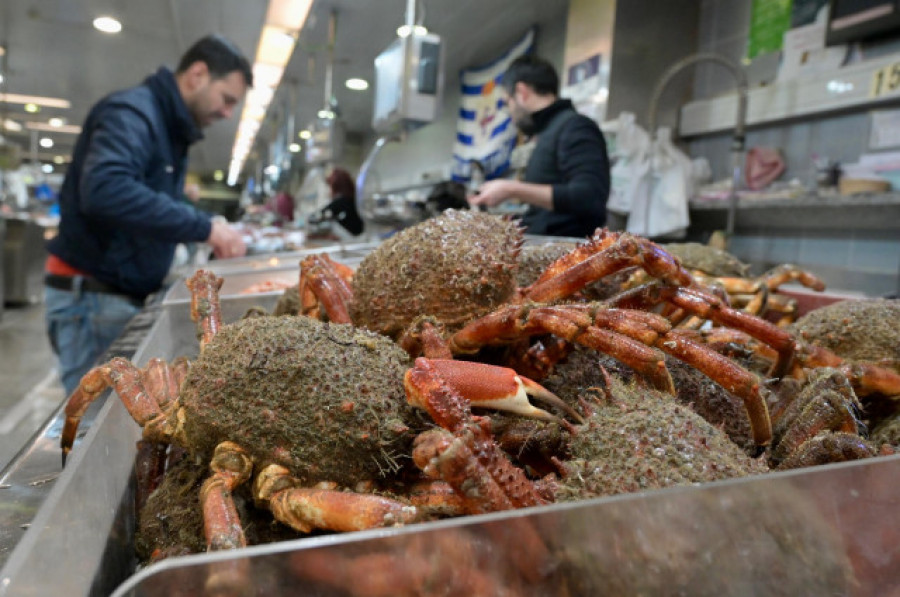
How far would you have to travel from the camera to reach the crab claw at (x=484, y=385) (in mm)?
553

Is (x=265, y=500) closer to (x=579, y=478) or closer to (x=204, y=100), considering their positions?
(x=579, y=478)

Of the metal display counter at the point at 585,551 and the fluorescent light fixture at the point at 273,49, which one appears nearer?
the metal display counter at the point at 585,551

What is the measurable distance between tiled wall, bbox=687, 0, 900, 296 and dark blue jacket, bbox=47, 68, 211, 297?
2.76 m

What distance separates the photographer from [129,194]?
71.2 inches

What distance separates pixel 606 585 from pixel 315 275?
26.8 inches

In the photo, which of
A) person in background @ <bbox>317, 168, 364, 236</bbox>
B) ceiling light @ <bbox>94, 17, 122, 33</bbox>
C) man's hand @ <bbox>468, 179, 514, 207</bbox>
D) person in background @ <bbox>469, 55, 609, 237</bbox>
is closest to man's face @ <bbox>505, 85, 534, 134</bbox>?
person in background @ <bbox>469, 55, 609, 237</bbox>

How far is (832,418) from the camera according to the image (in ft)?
2.07

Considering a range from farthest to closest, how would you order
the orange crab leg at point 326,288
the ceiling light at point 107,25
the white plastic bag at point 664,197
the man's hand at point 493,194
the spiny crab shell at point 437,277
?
the ceiling light at point 107,25 < the white plastic bag at point 664,197 < the man's hand at point 493,194 < the orange crab leg at point 326,288 < the spiny crab shell at point 437,277

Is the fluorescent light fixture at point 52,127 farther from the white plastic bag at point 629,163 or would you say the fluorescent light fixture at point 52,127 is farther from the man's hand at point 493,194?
the man's hand at point 493,194

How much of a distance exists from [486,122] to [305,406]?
183 inches

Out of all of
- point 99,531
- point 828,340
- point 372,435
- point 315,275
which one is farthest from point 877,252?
point 99,531

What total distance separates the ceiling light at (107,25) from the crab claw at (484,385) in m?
5.55

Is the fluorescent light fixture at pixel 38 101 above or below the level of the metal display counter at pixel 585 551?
above

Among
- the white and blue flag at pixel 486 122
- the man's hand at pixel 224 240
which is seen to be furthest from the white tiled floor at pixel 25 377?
the white and blue flag at pixel 486 122
